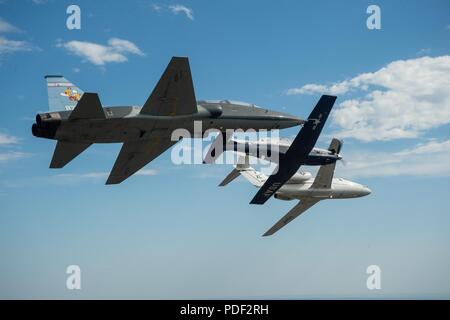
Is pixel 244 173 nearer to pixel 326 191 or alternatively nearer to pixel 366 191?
pixel 326 191

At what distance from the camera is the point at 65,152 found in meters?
33.5

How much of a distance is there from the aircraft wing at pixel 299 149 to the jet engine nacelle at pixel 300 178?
14.2 ft

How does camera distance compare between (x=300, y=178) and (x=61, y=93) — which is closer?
(x=61, y=93)

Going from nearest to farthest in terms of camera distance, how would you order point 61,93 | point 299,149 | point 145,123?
point 145,123 → point 61,93 → point 299,149

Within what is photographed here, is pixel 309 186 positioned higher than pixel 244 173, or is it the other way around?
pixel 244 173

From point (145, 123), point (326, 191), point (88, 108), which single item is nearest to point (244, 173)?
point (326, 191)

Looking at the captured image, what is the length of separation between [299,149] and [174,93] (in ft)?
59.9

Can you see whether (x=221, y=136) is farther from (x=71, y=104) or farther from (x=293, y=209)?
(x=293, y=209)

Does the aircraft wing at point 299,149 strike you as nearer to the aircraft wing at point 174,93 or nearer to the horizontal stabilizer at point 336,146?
the horizontal stabilizer at point 336,146

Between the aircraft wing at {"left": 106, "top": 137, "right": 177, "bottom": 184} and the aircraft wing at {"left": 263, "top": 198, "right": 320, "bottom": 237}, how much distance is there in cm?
2670

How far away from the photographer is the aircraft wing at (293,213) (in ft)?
197

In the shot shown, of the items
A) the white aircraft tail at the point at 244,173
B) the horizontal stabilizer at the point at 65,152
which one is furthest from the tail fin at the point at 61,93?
the white aircraft tail at the point at 244,173

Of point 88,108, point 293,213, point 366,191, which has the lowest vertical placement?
point 293,213
